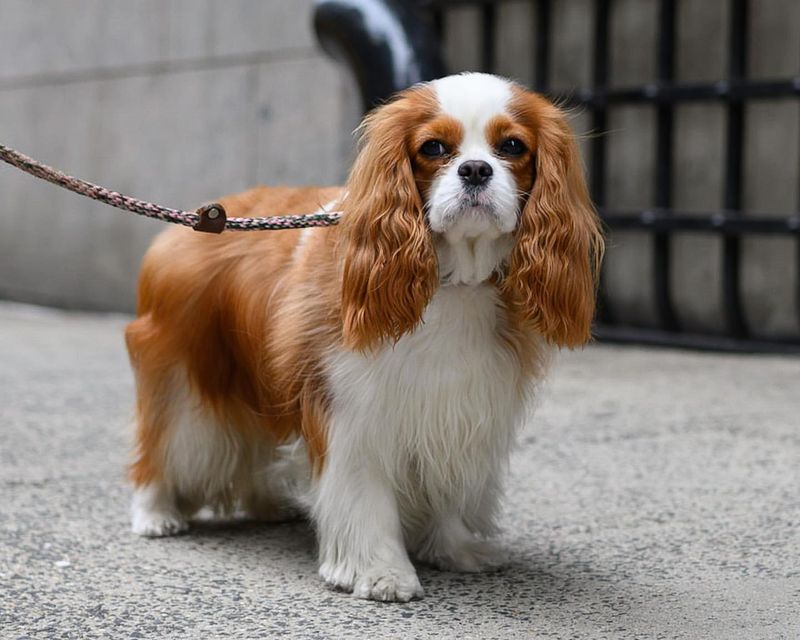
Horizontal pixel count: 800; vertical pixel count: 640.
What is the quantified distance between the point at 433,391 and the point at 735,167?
4.84m

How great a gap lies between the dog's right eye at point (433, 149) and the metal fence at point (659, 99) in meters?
3.91

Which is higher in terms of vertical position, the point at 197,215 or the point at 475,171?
the point at 475,171

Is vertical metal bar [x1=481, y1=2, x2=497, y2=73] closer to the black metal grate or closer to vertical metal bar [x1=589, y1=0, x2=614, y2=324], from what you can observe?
the black metal grate

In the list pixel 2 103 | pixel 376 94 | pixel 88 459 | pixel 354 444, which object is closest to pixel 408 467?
pixel 354 444

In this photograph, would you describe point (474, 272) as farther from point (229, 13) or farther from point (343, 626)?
point (229, 13)

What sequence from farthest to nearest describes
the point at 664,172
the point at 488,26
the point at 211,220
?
the point at 488,26, the point at 664,172, the point at 211,220

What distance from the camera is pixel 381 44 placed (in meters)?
7.67

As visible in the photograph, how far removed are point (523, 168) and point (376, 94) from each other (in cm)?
409

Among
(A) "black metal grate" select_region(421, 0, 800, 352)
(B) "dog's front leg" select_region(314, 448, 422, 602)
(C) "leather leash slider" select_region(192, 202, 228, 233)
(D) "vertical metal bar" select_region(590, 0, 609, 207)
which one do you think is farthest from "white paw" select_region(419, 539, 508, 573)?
(D) "vertical metal bar" select_region(590, 0, 609, 207)

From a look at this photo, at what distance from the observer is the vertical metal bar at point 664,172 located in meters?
8.34

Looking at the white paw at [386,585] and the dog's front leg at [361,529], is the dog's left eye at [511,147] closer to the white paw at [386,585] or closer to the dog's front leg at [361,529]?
the dog's front leg at [361,529]

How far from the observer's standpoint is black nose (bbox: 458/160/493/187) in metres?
3.54

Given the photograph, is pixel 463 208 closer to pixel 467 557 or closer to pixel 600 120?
pixel 467 557

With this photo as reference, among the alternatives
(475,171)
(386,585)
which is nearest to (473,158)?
(475,171)
